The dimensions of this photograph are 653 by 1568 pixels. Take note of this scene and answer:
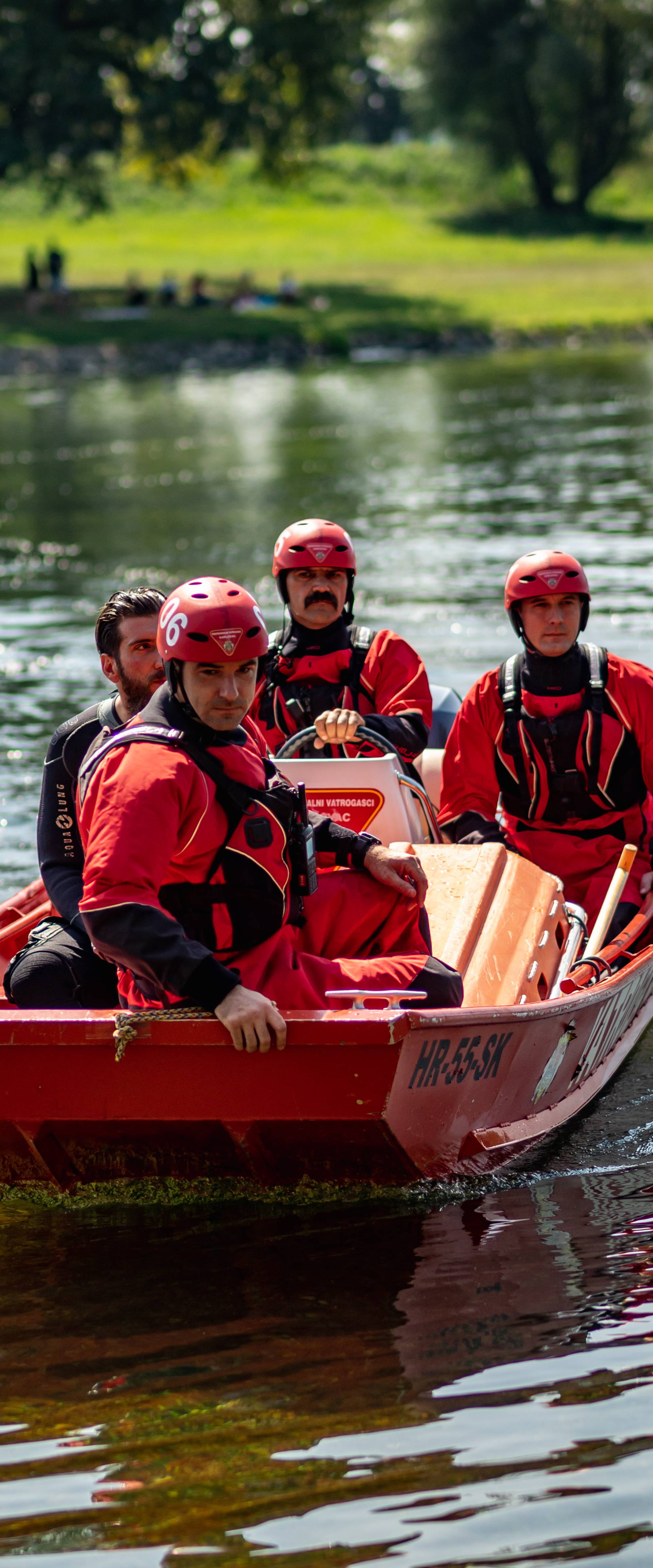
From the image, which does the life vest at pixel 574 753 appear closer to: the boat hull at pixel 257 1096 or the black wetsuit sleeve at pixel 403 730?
the black wetsuit sleeve at pixel 403 730

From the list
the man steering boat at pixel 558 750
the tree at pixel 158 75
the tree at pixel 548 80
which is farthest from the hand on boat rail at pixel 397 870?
the tree at pixel 548 80

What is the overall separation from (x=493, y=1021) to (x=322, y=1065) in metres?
0.61

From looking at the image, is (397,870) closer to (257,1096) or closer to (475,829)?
(257,1096)

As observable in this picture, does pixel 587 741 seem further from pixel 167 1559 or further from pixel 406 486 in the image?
pixel 406 486

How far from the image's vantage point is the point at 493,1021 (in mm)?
5023

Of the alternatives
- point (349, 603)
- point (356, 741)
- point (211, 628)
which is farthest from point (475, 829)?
point (211, 628)

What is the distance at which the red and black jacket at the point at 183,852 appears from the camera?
423 centimetres

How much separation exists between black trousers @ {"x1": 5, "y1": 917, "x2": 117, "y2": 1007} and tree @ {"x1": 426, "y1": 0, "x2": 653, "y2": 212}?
5433 centimetres

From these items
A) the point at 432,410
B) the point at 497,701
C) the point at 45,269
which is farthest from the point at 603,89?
the point at 497,701

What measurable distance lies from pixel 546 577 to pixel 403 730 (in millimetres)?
811

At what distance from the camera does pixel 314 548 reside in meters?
6.89

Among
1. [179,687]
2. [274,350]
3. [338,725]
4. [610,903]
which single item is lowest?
[610,903]

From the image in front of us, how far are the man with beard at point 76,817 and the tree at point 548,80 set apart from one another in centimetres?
5397

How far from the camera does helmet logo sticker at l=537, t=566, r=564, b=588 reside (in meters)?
6.46
